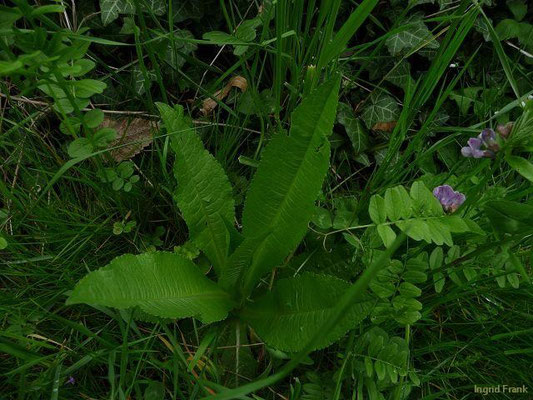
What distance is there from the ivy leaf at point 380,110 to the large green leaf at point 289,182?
658 mm

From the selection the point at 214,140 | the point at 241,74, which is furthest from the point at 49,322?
the point at 241,74

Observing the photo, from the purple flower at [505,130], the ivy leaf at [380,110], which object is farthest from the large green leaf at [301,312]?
the ivy leaf at [380,110]

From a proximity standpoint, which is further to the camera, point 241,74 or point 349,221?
point 241,74

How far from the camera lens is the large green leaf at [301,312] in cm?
113

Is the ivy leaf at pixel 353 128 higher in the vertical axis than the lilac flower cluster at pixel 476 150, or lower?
lower

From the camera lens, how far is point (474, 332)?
151 cm

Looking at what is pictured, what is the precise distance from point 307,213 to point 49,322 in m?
0.74

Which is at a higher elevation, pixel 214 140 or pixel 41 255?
pixel 214 140

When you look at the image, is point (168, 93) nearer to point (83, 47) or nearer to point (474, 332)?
point (83, 47)

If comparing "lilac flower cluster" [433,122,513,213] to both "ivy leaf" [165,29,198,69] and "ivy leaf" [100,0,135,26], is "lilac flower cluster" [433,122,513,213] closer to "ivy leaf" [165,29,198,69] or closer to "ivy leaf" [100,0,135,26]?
"ivy leaf" [165,29,198,69]

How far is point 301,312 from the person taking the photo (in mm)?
1233

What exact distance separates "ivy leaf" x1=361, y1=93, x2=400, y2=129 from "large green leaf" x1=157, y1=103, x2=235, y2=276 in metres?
0.64

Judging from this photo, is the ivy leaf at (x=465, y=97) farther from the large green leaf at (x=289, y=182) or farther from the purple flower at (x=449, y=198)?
the large green leaf at (x=289, y=182)

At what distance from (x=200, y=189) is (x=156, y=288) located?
0.30 metres
